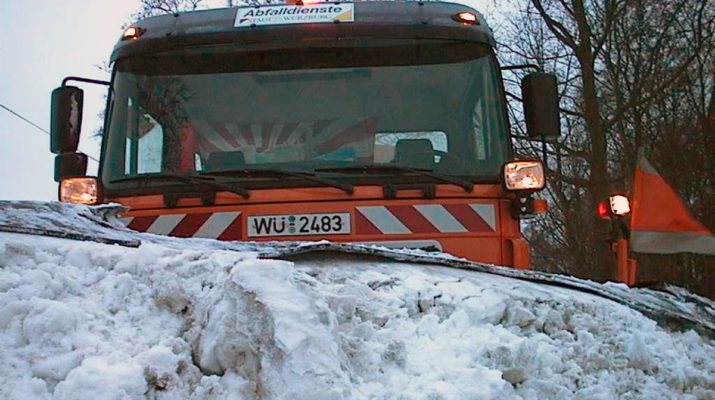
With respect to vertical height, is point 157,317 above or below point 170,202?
below

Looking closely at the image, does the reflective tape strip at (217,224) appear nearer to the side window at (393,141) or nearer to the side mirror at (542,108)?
the side window at (393,141)

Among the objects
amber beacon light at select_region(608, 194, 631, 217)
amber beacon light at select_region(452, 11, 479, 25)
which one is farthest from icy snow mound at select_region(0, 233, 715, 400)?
amber beacon light at select_region(608, 194, 631, 217)

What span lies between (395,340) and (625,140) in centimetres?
1883

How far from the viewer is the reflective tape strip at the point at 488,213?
4.47 metres

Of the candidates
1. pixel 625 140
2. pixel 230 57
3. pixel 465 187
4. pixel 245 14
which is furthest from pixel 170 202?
pixel 625 140

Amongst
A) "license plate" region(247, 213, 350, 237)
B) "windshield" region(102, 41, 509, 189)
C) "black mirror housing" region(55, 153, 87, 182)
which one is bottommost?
"license plate" region(247, 213, 350, 237)

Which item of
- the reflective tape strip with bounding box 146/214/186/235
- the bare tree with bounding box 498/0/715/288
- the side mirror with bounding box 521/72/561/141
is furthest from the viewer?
the bare tree with bounding box 498/0/715/288

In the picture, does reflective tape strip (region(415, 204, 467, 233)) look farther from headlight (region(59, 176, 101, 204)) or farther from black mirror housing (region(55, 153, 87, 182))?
black mirror housing (region(55, 153, 87, 182))

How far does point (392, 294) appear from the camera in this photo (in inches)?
101

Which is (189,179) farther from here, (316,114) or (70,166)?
(70,166)

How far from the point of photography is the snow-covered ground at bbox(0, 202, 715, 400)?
2.08 m

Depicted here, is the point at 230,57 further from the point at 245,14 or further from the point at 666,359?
the point at 666,359

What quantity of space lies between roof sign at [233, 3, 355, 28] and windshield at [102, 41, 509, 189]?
21 cm

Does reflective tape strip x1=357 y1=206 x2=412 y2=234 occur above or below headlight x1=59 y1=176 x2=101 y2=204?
below
